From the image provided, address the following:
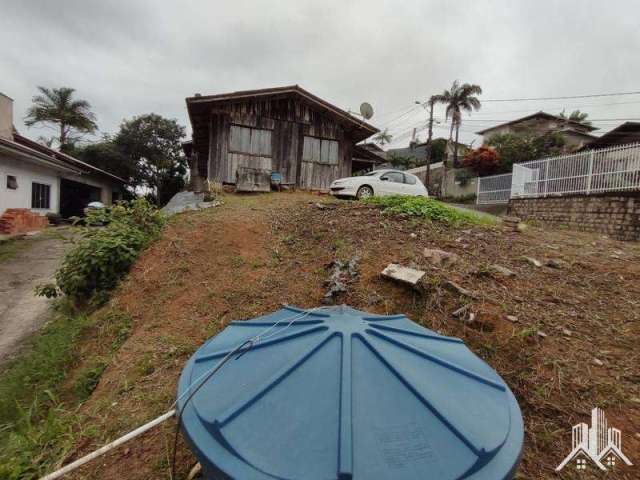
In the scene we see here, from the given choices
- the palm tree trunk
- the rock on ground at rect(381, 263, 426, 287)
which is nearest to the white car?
the rock on ground at rect(381, 263, 426, 287)

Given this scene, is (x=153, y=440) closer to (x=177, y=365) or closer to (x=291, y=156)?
(x=177, y=365)

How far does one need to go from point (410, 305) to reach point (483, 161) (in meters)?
20.5

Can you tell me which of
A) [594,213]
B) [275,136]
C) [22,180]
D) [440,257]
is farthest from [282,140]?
[22,180]

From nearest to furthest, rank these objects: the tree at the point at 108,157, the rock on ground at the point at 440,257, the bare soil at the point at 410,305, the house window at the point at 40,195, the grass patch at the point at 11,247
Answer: the bare soil at the point at 410,305 < the rock on ground at the point at 440,257 < the grass patch at the point at 11,247 < the house window at the point at 40,195 < the tree at the point at 108,157

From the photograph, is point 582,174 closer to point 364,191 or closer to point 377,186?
point 377,186

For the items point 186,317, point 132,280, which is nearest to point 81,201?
point 132,280

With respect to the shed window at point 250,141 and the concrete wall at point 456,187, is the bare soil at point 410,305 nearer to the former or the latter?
the shed window at point 250,141

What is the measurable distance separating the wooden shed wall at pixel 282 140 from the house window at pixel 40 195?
27.3 ft

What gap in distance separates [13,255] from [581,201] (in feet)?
54.2

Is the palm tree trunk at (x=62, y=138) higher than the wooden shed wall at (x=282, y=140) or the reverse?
higher

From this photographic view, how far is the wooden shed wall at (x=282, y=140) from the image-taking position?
11789mm

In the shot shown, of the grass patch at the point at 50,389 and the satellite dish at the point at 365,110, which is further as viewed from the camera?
the satellite dish at the point at 365,110

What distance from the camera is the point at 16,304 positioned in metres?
6.25
